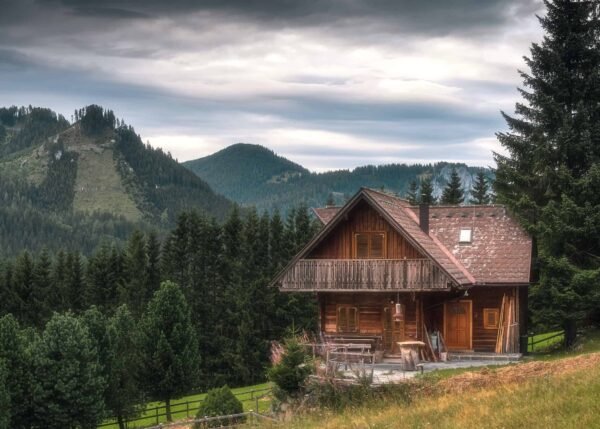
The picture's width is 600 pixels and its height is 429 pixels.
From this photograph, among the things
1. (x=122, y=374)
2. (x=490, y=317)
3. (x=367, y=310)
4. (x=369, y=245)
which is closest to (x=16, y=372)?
(x=122, y=374)

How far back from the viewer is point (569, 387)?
53.0 ft

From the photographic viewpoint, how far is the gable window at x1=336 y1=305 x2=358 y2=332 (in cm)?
3619

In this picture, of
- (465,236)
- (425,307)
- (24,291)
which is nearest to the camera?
(425,307)

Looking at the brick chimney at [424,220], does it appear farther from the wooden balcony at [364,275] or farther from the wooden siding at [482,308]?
the wooden balcony at [364,275]

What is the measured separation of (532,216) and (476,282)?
564cm

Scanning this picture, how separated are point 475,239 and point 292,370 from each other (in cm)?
1631

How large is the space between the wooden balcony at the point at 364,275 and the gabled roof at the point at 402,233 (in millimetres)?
479

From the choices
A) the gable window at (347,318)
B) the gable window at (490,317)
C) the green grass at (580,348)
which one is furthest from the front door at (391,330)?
the green grass at (580,348)

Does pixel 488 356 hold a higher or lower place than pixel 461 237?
lower

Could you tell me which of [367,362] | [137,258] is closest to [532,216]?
[367,362]

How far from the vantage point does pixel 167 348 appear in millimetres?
43094

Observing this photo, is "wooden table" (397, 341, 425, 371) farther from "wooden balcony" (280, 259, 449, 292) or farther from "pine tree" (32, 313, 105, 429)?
"pine tree" (32, 313, 105, 429)

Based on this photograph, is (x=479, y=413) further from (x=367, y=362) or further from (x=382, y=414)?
(x=367, y=362)

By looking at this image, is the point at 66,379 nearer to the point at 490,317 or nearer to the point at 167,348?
the point at 167,348
